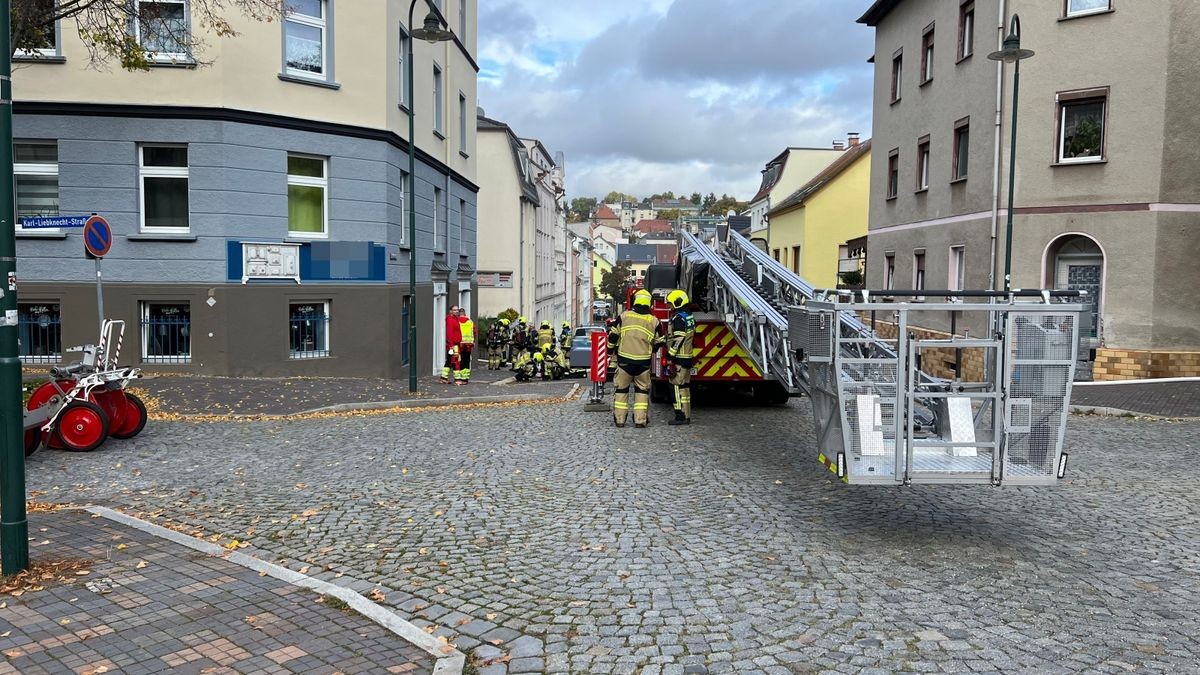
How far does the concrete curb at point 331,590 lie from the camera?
4.25 metres

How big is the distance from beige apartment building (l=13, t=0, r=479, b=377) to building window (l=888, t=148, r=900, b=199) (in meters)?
15.6

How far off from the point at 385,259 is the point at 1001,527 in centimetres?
1365

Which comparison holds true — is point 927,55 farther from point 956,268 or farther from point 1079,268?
point 1079,268

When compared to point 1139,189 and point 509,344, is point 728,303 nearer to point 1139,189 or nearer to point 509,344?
point 1139,189

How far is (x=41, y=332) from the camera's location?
629 inches

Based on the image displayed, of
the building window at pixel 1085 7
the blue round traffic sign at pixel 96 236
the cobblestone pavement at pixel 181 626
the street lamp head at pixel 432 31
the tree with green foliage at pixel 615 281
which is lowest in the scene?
the cobblestone pavement at pixel 181 626

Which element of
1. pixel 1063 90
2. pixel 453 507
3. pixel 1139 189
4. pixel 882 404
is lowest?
pixel 453 507

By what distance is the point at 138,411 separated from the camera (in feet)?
33.3

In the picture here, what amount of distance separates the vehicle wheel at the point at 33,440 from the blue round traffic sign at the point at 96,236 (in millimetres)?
2255

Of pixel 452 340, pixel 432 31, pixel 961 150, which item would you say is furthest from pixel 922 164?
pixel 432 31

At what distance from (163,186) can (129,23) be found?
3070 millimetres

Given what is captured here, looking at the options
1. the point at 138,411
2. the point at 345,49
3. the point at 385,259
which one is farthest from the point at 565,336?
the point at 138,411

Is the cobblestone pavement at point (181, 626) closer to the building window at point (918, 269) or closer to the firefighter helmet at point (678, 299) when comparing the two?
the firefighter helmet at point (678, 299)

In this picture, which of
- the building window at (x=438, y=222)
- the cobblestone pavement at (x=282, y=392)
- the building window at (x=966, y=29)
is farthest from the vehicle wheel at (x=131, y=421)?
the building window at (x=966, y=29)
